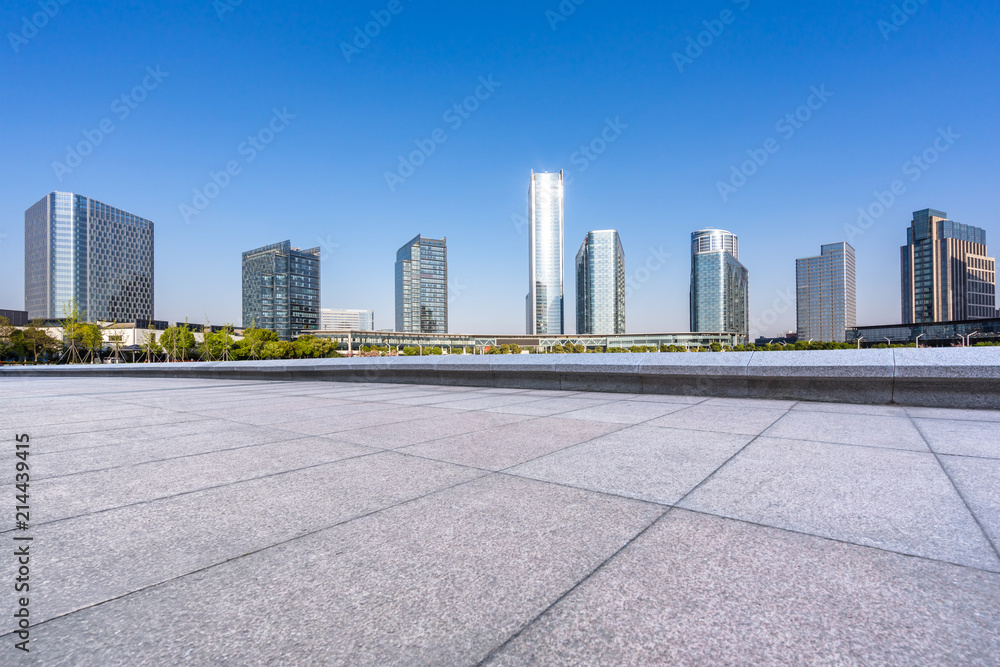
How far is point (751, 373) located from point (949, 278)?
24352 cm

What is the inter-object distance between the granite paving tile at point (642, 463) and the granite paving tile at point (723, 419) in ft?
1.38

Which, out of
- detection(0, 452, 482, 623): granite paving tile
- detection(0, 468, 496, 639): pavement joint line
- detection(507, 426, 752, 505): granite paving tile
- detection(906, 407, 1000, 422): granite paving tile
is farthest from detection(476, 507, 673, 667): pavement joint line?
detection(906, 407, 1000, 422): granite paving tile

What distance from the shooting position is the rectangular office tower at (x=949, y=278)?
179375 millimetres

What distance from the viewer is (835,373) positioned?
734cm

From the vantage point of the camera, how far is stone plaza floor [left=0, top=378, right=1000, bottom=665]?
1.61 metres

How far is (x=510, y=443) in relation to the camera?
188 inches

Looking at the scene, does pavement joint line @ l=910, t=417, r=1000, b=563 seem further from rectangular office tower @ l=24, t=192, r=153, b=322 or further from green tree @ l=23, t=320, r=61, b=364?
rectangular office tower @ l=24, t=192, r=153, b=322

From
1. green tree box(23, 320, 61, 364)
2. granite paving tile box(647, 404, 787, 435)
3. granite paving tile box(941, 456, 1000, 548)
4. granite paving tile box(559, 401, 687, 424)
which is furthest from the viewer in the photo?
green tree box(23, 320, 61, 364)

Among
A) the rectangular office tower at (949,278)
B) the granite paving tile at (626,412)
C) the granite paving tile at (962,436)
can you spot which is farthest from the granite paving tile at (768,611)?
the rectangular office tower at (949,278)

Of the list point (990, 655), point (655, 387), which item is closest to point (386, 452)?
point (990, 655)

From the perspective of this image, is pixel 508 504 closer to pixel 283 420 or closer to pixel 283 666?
pixel 283 666

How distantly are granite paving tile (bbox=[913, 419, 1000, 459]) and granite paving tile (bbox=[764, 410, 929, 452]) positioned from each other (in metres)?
0.11

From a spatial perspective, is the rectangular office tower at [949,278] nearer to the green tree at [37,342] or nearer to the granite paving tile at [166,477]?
the granite paving tile at [166,477]

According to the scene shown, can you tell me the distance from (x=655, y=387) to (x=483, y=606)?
8.08 meters
